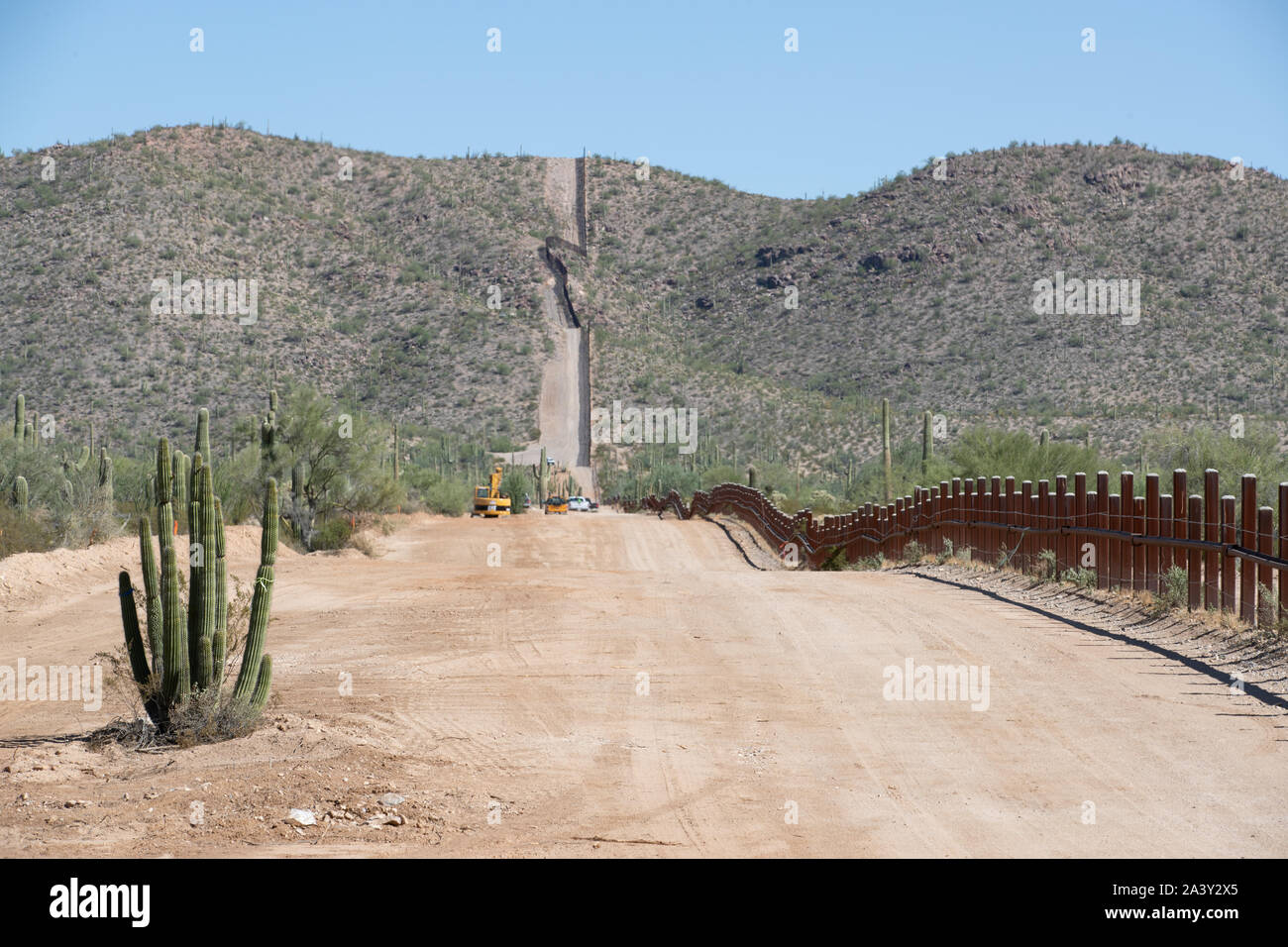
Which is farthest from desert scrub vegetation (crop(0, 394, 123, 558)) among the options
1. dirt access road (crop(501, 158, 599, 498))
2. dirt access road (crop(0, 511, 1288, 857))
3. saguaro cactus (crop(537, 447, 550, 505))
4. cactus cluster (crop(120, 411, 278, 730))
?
dirt access road (crop(501, 158, 599, 498))

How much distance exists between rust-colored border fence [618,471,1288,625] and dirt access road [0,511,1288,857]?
1283 mm

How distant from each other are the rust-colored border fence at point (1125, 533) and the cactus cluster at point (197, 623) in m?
8.56

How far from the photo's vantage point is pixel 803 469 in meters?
72.6

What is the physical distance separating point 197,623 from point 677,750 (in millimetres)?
3735

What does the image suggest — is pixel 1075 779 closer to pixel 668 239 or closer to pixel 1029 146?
pixel 1029 146

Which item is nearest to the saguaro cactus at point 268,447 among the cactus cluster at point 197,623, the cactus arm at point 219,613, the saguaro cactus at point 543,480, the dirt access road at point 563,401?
the cactus cluster at point 197,623

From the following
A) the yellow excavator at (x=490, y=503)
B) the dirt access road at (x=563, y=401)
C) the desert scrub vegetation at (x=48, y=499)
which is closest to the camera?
the desert scrub vegetation at (x=48, y=499)

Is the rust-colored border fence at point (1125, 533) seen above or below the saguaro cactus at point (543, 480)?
above

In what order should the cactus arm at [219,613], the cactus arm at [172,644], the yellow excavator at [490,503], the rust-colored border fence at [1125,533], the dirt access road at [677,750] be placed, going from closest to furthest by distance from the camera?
the dirt access road at [677,750] → the cactus arm at [172,644] → the cactus arm at [219,613] → the rust-colored border fence at [1125,533] → the yellow excavator at [490,503]

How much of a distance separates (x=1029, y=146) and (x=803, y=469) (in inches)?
1846

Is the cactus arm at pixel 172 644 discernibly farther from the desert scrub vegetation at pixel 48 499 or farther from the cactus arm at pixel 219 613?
the desert scrub vegetation at pixel 48 499

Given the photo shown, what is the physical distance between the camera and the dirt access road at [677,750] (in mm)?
6961

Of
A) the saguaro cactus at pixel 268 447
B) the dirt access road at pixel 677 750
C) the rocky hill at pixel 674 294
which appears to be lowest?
the dirt access road at pixel 677 750
